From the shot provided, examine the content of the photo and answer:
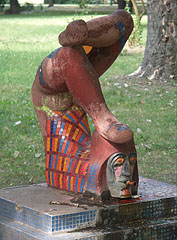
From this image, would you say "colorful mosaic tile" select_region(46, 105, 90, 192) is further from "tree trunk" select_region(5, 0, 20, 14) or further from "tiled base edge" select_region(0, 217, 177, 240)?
"tree trunk" select_region(5, 0, 20, 14)

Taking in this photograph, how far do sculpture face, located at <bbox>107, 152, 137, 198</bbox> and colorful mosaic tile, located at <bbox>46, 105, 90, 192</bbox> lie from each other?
285 millimetres

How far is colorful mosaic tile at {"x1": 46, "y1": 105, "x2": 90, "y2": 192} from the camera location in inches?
161

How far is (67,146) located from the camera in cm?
414

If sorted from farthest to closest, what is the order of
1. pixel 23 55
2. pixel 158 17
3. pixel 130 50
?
pixel 130 50 < pixel 23 55 < pixel 158 17

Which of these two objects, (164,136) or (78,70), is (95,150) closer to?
(78,70)

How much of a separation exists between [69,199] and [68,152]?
0.39 m

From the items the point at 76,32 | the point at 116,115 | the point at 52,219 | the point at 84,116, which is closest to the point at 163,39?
the point at 116,115

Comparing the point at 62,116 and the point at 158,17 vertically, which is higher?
the point at 158,17

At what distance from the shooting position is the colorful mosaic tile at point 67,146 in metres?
4.08

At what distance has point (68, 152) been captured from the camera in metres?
4.13

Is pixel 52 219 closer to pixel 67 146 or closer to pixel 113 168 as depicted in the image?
pixel 113 168

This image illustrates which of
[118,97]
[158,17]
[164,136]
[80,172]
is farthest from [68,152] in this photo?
[158,17]

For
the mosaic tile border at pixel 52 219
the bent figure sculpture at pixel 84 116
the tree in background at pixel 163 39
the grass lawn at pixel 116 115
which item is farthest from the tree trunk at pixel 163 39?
the mosaic tile border at pixel 52 219

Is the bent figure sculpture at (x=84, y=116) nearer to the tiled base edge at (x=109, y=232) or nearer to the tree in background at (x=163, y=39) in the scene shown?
the tiled base edge at (x=109, y=232)
